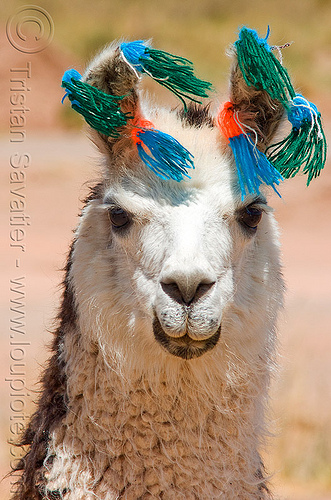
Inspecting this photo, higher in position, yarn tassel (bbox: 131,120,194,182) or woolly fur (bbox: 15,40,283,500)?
yarn tassel (bbox: 131,120,194,182)

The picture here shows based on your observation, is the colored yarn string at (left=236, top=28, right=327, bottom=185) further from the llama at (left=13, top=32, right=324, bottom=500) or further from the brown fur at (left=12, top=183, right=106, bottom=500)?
the brown fur at (left=12, top=183, right=106, bottom=500)

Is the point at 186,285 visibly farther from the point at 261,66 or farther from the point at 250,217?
the point at 261,66

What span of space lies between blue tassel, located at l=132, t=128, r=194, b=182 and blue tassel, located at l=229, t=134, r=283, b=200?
0.23 m

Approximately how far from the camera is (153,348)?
127 inches

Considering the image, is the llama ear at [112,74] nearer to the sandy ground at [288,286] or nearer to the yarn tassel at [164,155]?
the yarn tassel at [164,155]

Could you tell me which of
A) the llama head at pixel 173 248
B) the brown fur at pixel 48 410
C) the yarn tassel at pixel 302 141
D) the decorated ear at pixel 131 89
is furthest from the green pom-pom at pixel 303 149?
the brown fur at pixel 48 410

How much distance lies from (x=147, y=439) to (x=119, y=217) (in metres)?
1.01

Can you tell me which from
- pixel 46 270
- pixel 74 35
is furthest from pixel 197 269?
pixel 74 35

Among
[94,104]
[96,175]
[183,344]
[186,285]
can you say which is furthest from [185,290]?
[96,175]

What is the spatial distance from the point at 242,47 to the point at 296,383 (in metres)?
4.95

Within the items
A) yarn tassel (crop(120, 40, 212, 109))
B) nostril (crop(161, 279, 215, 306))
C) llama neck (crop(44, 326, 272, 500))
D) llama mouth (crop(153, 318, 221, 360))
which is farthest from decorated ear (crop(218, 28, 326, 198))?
llama neck (crop(44, 326, 272, 500))

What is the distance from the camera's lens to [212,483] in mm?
3248

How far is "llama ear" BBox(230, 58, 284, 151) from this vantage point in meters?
3.39

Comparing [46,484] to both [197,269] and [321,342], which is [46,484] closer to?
[197,269]
